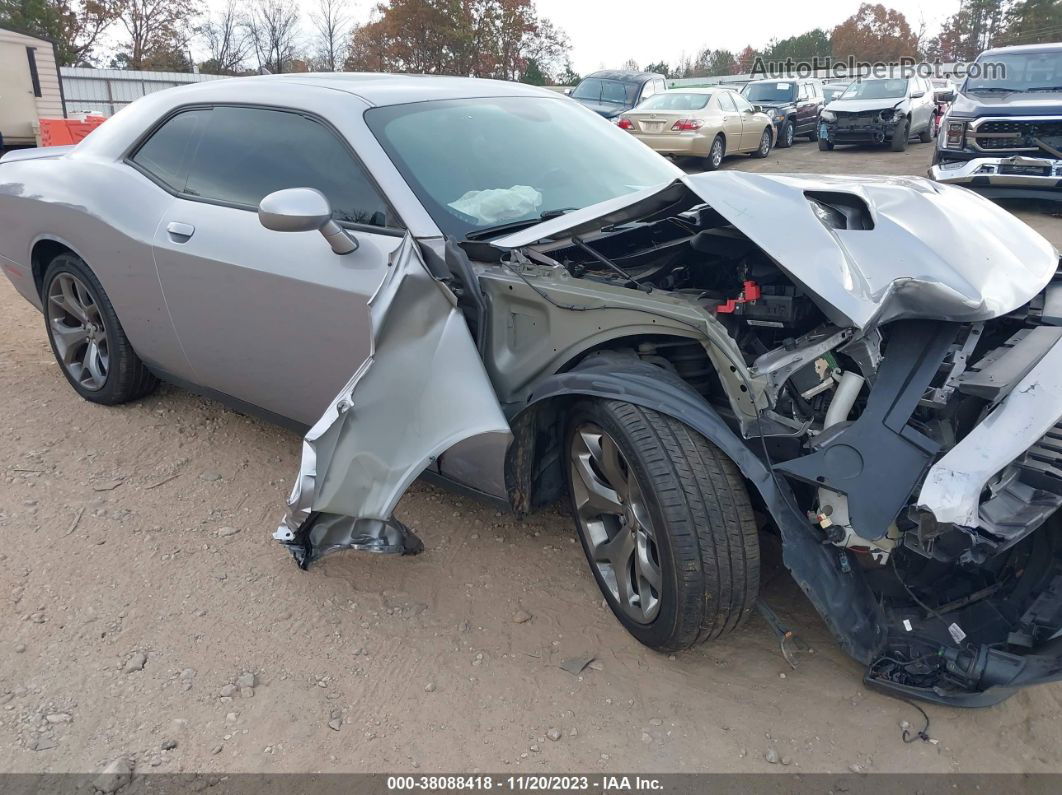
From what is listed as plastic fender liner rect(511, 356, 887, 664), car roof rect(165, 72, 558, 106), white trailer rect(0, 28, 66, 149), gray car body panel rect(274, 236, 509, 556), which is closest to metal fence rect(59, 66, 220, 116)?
white trailer rect(0, 28, 66, 149)

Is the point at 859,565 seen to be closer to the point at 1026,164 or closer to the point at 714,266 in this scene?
the point at 714,266

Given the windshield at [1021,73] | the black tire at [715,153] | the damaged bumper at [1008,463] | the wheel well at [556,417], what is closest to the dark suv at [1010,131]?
the windshield at [1021,73]

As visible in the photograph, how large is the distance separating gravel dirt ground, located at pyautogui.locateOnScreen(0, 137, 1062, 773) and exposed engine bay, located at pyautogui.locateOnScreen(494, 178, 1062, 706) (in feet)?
0.85

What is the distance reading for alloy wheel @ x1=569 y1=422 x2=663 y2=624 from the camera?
8.21 feet

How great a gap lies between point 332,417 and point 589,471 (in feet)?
2.78

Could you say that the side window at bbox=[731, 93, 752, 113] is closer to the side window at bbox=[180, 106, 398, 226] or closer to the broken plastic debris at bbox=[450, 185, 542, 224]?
the side window at bbox=[180, 106, 398, 226]

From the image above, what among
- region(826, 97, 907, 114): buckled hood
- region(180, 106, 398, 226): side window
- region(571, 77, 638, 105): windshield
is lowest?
region(180, 106, 398, 226): side window

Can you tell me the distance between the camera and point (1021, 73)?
9.77 meters

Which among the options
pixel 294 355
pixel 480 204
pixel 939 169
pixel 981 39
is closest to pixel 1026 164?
pixel 939 169

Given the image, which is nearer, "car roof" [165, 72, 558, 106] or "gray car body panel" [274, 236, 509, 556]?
"gray car body panel" [274, 236, 509, 556]

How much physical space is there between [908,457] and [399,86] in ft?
8.40

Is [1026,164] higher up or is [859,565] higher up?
[1026,164]

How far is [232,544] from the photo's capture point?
3.30 m

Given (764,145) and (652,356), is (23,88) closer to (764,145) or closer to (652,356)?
(764,145)
